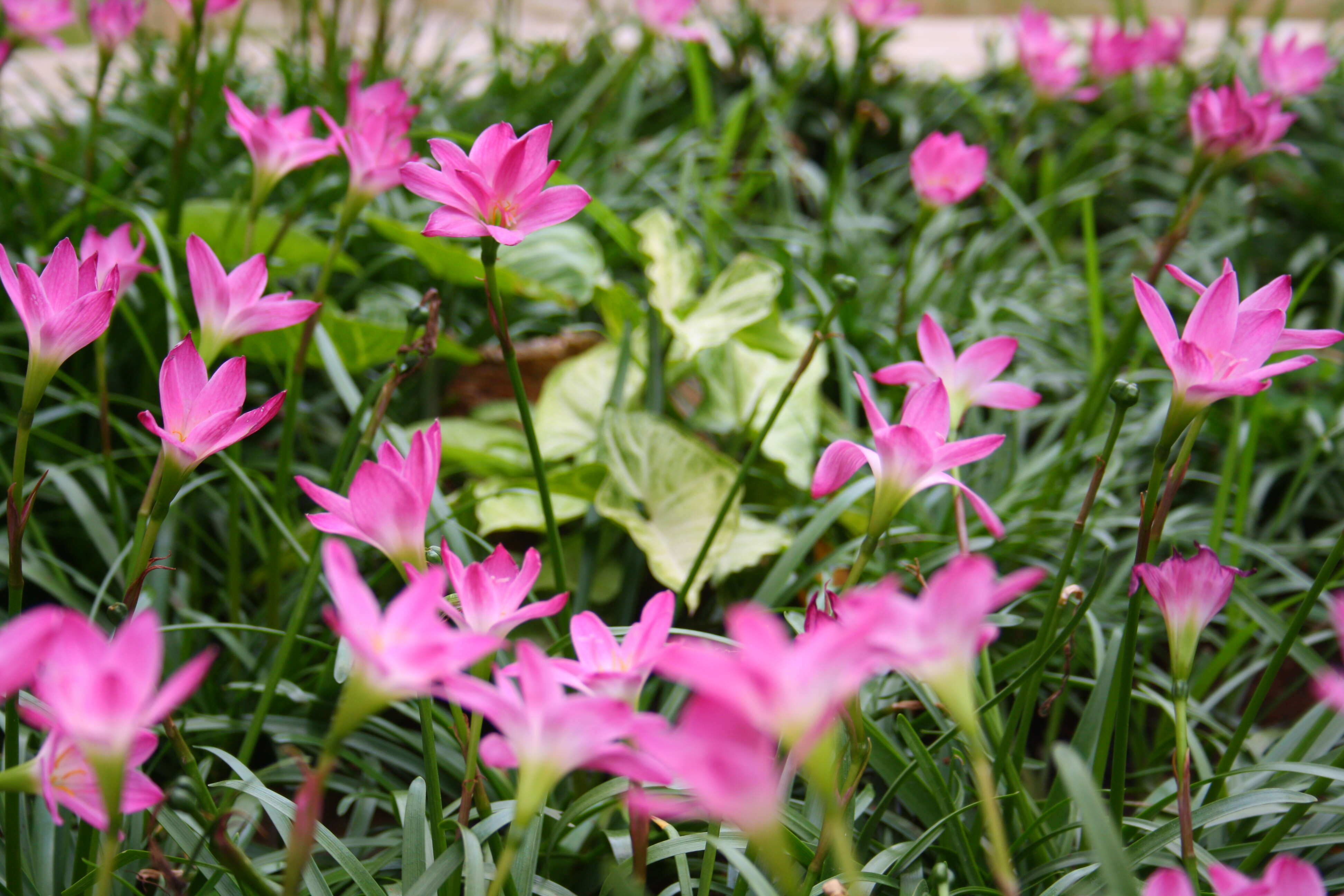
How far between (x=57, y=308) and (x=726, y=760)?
1.59 feet

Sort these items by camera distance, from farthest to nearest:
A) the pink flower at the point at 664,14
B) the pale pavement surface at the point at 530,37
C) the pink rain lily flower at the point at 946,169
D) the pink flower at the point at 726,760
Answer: the pale pavement surface at the point at 530,37 < the pink flower at the point at 664,14 < the pink rain lily flower at the point at 946,169 < the pink flower at the point at 726,760

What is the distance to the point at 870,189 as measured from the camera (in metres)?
2.37

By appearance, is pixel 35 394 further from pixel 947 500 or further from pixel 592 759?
pixel 947 500

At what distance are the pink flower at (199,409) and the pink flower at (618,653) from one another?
21 centimetres

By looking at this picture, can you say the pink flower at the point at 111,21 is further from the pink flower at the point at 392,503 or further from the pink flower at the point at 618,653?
the pink flower at the point at 618,653

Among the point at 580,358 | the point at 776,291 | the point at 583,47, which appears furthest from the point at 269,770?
the point at 583,47

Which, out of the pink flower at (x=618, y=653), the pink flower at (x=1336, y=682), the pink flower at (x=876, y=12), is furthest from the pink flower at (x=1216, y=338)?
the pink flower at (x=876, y=12)

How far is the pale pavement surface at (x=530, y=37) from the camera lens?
7.77ft

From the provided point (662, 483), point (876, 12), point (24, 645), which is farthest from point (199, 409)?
point (876, 12)

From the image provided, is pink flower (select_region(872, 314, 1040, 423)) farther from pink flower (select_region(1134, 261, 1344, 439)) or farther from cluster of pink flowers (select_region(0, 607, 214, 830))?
cluster of pink flowers (select_region(0, 607, 214, 830))

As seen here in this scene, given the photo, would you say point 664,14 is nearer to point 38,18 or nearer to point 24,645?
point 38,18

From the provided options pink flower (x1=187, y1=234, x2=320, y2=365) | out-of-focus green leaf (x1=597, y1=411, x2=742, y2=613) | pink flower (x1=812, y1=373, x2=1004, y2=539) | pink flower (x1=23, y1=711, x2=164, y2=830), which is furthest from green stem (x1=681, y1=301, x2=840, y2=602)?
pink flower (x1=23, y1=711, x2=164, y2=830)

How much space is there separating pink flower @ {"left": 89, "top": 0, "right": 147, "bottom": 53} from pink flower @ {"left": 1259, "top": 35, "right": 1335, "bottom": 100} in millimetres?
1884

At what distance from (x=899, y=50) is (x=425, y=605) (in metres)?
3.98
